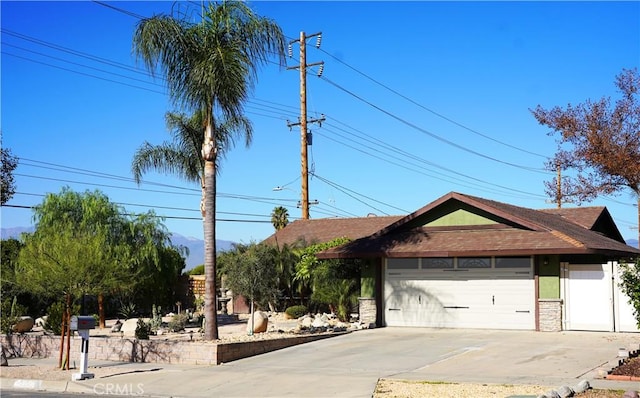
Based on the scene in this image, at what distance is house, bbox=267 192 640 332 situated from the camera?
21891 mm

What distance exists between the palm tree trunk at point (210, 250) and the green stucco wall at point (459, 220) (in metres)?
9.34

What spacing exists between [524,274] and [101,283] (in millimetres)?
12739

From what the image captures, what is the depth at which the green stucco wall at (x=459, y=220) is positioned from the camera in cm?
2527

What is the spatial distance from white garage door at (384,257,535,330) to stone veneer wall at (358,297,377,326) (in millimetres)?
533

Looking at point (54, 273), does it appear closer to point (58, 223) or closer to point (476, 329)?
point (476, 329)

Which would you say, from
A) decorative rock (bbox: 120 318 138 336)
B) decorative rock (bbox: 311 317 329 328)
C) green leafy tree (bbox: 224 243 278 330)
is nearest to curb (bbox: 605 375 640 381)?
decorative rock (bbox: 311 317 329 328)

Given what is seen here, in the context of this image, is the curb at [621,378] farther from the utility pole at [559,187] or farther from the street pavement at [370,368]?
the utility pole at [559,187]

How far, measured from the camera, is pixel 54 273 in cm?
1722

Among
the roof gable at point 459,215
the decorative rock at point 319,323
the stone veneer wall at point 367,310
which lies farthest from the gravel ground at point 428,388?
the stone veneer wall at point 367,310

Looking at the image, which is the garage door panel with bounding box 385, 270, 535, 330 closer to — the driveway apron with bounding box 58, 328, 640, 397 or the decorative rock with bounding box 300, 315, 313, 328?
the driveway apron with bounding box 58, 328, 640, 397

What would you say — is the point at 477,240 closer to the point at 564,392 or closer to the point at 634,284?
the point at 634,284

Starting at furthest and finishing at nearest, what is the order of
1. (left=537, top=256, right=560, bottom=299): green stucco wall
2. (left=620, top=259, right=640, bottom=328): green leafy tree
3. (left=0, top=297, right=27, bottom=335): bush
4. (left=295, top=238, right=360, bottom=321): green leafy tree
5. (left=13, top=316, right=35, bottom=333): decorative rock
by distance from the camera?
(left=295, top=238, right=360, bottom=321): green leafy tree
(left=13, top=316, right=35, bottom=333): decorative rock
(left=537, top=256, right=560, bottom=299): green stucco wall
(left=0, top=297, right=27, bottom=335): bush
(left=620, top=259, right=640, bottom=328): green leafy tree

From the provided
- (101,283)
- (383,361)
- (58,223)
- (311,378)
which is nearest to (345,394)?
(311,378)

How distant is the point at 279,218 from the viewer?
178 feet
